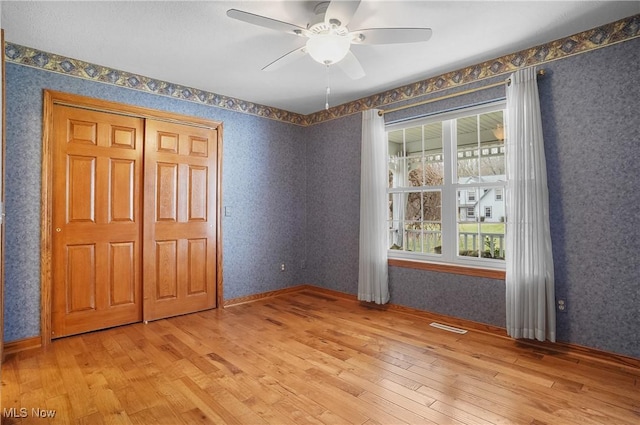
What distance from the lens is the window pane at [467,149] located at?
347cm

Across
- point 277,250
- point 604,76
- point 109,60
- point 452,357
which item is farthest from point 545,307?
point 109,60

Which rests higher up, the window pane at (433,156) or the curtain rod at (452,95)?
the curtain rod at (452,95)

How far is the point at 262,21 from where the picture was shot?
2.02m

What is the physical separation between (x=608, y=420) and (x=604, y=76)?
7.81ft

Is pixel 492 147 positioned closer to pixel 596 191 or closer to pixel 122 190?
pixel 596 191

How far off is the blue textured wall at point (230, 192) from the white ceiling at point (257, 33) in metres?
0.40

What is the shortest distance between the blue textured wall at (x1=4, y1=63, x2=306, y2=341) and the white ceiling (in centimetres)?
40

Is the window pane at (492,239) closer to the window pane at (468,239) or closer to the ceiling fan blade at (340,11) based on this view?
the window pane at (468,239)

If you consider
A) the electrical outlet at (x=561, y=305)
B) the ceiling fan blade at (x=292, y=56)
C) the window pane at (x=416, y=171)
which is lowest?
the electrical outlet at (x=561, y=305)

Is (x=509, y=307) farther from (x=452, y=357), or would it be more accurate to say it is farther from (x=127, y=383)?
(x=127, y=383)

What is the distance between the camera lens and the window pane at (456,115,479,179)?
11.4ft

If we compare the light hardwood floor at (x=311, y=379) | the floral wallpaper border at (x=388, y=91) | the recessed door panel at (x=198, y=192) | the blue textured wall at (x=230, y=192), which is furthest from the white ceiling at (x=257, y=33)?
the light hardwood floor at (x=311, y=379)

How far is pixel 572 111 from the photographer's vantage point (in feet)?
9.14

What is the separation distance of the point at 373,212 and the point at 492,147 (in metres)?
1.40
